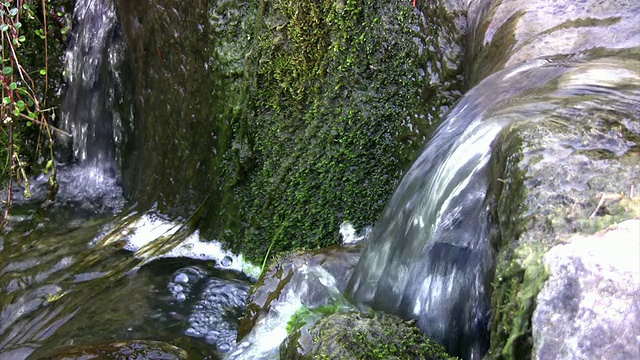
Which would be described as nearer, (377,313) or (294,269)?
(377,313)

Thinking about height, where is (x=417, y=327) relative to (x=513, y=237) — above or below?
below

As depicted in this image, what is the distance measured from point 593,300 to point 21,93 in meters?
3.91

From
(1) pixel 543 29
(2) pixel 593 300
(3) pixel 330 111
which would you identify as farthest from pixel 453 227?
(3) pixel 330 111

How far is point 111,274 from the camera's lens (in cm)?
390

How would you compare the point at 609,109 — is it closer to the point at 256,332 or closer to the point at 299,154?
the point at 256,332

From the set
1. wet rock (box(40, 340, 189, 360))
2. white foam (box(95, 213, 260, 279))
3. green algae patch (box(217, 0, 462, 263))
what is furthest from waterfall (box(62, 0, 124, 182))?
wet rock (box(40, 340, 189, 360))

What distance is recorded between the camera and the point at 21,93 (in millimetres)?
4309

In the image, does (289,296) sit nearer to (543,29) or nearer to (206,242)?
(206,242)

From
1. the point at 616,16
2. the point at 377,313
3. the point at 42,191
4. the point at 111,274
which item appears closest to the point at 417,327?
the point at 377,313

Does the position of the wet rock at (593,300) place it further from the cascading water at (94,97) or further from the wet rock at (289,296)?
the cascading water at (94,97)

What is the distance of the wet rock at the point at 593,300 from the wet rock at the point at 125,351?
179 cm

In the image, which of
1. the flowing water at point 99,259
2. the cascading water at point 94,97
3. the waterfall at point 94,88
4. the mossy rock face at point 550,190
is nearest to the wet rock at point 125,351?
the flowing water at point 99,259

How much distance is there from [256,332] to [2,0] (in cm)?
291

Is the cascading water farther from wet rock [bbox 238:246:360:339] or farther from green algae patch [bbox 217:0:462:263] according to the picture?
wet rock [bbox 238:246:360:339]
